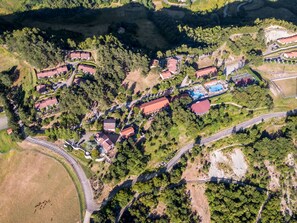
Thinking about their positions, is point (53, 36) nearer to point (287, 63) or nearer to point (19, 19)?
point (19, 19)

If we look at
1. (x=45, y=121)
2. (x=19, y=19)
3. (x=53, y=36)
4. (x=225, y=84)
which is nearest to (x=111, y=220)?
(x=45, y=121)

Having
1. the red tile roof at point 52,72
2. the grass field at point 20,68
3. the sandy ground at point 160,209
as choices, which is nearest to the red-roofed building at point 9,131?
the grass field at point 20,68

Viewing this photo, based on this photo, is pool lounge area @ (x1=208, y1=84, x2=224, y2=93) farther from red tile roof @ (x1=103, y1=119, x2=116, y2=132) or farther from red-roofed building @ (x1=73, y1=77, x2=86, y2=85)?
red-roofed building @ (x1=73, y1=77, x2=86, y2=85)

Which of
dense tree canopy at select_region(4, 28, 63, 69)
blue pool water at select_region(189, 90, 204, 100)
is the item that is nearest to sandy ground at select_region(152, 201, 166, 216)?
blue pool water at select_region(189, 90, 204, 100)

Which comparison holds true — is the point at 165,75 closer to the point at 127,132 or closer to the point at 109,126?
the point at 127,132

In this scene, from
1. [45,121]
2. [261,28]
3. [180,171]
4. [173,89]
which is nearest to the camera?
[180,171]

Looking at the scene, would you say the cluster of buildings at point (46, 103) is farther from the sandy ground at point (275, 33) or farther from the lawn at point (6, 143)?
the sandy ground at point (275, 33)
